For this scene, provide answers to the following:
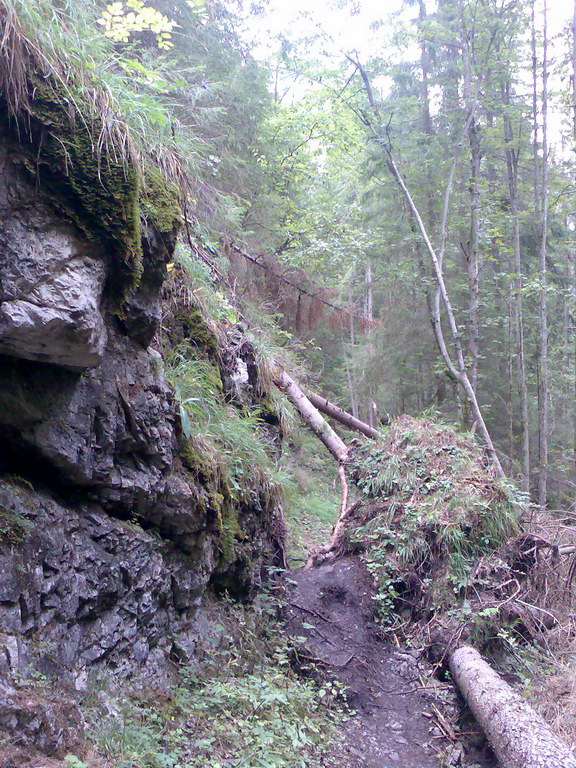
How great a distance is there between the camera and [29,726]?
2338 millimetres

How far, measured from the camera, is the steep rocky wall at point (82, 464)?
275 cm

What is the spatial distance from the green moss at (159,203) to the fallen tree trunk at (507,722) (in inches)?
181

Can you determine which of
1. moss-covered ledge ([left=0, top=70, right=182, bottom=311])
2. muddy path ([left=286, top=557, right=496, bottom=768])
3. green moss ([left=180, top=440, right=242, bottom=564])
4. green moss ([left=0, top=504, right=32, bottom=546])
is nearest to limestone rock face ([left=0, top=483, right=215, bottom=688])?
green moss ([left=0, top=504, right=32, bottom=546])

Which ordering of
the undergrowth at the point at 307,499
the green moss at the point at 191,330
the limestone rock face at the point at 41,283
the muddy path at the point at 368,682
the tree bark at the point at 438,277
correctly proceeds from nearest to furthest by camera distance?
the limestone rock face at the point at 41,283 < the muddy path at the point at 368,682 < the green moss at the point at 191,330 < the undergrowth at the point at 307,499 < the tree bark at the point at 438,277

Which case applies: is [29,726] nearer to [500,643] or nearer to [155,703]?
[155,703]

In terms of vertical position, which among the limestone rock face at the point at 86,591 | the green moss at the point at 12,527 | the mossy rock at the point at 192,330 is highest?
the mossy rock at the point at 192,330

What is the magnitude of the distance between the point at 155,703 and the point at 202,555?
1.17m

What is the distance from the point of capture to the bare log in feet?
28.8

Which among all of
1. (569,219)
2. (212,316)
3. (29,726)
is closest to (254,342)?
(212,316)

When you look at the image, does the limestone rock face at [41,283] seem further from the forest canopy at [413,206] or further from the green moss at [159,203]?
the forest canopy at [413,206]

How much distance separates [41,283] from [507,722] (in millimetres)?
4662

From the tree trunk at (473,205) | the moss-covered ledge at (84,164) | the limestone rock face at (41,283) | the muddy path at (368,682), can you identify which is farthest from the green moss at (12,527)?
the tree trunk at (473,205)

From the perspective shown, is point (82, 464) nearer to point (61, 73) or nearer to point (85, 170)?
point (85, 170)

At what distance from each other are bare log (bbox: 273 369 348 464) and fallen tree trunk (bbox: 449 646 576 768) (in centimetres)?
395
